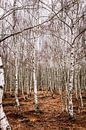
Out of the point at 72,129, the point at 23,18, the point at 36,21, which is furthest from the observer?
the point at 23,18

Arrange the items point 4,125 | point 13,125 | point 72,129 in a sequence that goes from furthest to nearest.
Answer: point 13,125 → point 72,129 → point 4,125

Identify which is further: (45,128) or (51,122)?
(51,122)

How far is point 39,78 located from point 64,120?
127 feet

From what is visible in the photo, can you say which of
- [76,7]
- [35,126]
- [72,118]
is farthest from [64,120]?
[76,7]

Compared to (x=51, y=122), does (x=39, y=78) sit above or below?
above

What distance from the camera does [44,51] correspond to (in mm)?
41250

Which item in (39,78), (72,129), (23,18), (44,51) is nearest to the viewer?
(72,129)

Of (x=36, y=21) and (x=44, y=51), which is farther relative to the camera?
(x=44, y=51)

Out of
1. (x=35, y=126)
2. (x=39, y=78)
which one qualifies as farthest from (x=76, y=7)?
(x=39, y=78)

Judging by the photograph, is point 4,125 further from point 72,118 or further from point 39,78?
point 39,78

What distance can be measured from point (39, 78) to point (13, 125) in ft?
130

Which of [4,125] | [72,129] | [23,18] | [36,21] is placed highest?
[23,18]

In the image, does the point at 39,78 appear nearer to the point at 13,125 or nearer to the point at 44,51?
the point at 44,51

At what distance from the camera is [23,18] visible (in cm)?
2231
